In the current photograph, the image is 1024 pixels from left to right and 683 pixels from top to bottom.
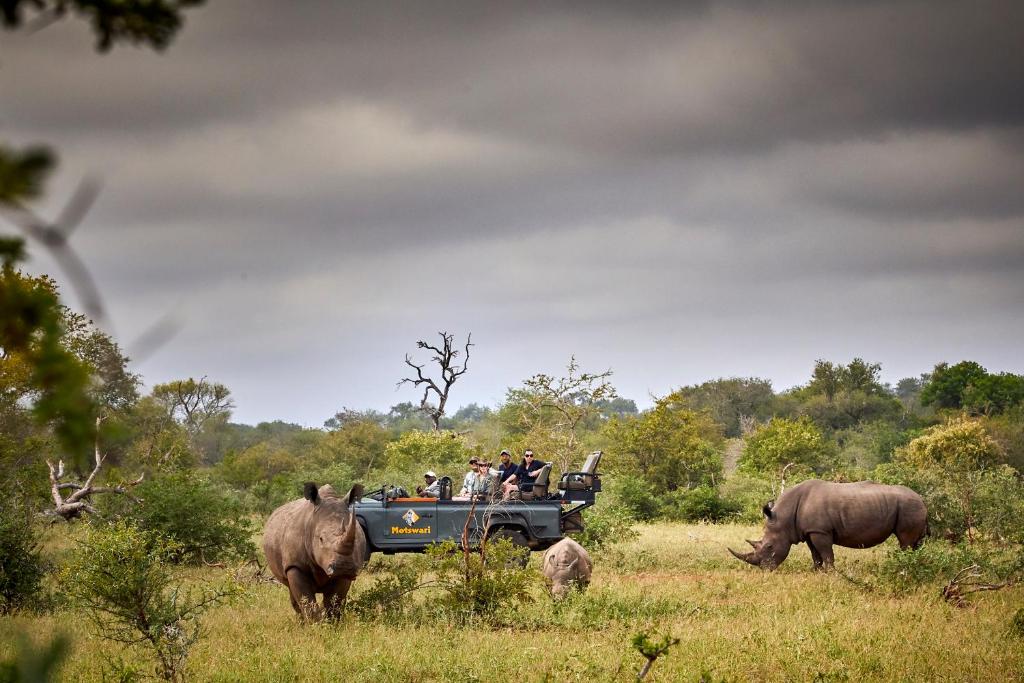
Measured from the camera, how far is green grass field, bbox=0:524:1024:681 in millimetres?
9461

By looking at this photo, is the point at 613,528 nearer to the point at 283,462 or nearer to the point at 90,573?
the point at 90,573

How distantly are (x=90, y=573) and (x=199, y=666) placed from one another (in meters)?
1.38

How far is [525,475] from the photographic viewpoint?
1800 cm

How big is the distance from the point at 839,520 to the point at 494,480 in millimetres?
5899

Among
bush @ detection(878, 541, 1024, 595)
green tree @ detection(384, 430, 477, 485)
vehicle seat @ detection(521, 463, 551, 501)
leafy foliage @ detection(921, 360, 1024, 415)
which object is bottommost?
bush @ detection(878, 541, 1024, 595)

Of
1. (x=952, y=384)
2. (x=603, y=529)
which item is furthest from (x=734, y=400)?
(x=603, y=529)

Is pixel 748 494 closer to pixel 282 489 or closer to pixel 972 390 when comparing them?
pixel 282 489

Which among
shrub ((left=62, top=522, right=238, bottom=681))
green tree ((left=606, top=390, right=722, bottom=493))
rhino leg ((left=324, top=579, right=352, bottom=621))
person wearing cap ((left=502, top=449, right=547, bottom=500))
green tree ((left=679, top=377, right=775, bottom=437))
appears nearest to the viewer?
shrub ((left=62, top=522, right=238, bottom=681))

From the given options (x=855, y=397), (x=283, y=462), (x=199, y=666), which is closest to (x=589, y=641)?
(x=199, y=666)

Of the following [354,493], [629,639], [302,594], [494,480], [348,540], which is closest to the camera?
[629,639]

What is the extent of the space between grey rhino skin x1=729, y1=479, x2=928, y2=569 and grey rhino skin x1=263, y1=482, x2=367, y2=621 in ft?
26.4

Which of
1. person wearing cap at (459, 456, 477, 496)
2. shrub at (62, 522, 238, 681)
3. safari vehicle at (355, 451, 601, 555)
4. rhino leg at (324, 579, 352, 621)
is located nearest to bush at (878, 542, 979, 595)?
safari vehicle at (355, 451, 601, 555)

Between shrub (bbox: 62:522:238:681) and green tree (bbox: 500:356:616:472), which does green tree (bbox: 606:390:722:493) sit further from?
shrub (bbox: 62:522:238:681)

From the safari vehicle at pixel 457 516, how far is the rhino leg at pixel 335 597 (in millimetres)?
4051
